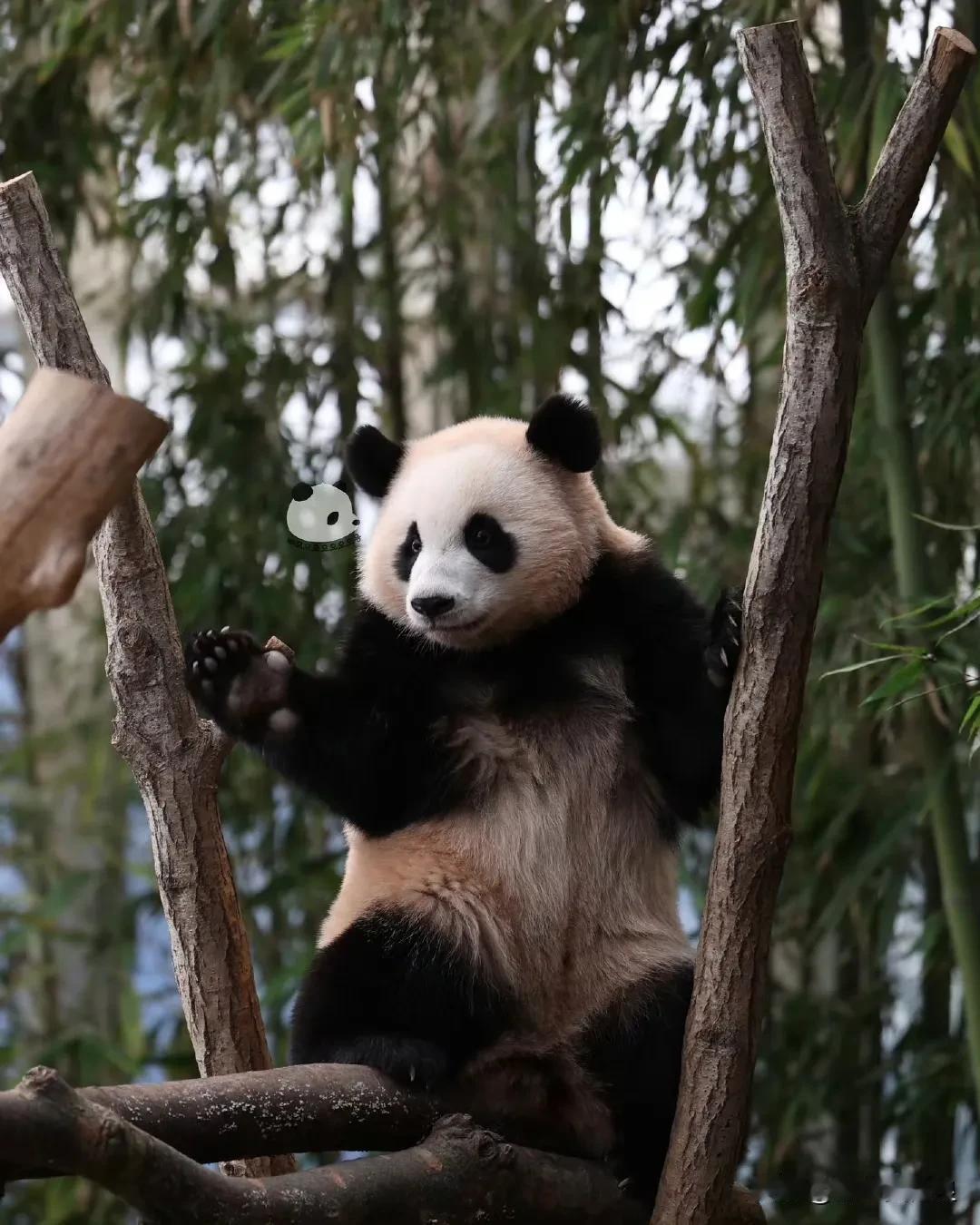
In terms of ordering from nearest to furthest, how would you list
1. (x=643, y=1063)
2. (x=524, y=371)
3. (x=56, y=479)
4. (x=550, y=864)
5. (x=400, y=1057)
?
(x=56, y=479) → (x=400, y=1057) → (x=643, y=1063) → (x=550, y=864) → (x=524, y=371)

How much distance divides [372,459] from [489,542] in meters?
0.22

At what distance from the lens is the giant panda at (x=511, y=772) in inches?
70.7

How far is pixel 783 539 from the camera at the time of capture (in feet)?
4.96

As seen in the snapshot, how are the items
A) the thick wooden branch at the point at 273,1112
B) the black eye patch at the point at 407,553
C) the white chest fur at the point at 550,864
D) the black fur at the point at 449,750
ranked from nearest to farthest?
the thick wooden branch at the point at 273,1112
the black fur at the point at 449,750
the white chest fur at the point at 550,864
the black eye patch at the point at 407,553

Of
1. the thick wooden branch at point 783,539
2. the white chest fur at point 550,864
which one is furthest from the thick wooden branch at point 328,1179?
the white chest fur at point 550,864

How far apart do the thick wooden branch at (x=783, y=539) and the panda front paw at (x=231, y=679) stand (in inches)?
23.7

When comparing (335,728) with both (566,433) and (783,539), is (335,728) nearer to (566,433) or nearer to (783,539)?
(566,433)

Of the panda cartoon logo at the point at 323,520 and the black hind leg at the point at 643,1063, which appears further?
the panda cartoon logo at the point at 323,520

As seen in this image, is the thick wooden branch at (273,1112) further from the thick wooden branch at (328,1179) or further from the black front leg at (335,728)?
the black front leg at (335,728)

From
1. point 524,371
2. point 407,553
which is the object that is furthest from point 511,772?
point 524,371

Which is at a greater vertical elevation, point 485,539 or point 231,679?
point 485,539

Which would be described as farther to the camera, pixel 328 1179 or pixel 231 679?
pixel 231 679

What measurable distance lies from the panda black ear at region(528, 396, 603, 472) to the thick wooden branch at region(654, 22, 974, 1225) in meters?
0.52

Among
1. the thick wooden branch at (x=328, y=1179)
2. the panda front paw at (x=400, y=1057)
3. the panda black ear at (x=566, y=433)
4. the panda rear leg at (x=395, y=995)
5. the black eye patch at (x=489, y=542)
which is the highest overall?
the panda black ear at (x=566, y=433)
